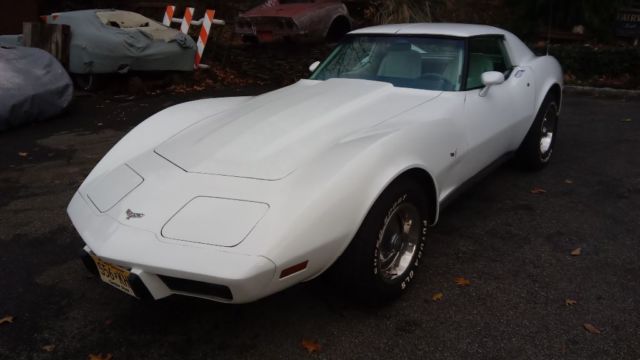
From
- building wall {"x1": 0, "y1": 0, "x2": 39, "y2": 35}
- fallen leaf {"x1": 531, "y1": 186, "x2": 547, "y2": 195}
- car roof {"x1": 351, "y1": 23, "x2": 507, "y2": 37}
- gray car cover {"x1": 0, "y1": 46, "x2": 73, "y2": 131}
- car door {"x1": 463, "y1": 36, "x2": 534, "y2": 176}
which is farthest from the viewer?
building wall {"x1": 0, "y1": 0, "x2": 39, "y2": 35}

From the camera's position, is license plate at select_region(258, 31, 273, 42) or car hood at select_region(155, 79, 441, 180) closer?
car hood at select_region(155, 79, 441, 180)

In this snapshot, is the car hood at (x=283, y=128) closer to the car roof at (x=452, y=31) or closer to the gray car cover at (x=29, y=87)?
the car roof at (x=452, y=31)

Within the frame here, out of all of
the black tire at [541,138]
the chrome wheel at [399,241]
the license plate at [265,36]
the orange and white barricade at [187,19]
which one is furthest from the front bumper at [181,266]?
the orange and white barricade at [187,19]

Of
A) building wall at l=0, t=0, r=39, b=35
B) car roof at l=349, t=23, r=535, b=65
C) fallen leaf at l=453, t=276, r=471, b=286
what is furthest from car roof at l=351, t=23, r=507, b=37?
building wall at l=0, t=0, r=39, b=35

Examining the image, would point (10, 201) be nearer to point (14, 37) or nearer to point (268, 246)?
point (268, 246)

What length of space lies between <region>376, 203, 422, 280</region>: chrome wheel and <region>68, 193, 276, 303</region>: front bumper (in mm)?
744

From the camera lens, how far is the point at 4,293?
3.00m

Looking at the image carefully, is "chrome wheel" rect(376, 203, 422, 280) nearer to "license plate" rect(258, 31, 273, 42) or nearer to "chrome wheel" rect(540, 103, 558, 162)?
"chrome wheel" rect(540, 103, 558, 162)

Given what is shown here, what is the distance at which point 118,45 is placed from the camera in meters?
8.31

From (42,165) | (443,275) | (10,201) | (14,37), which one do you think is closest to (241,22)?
(14,37)

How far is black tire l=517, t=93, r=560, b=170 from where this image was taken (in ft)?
14.7

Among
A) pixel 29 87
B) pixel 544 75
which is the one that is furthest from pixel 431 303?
pixel 29 87

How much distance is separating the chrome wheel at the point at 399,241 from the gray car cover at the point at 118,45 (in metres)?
6.90

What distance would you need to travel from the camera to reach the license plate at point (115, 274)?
229cm
